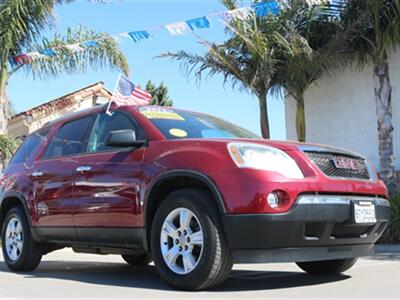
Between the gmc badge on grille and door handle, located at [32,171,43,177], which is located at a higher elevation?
door handle, located at [32,171,43,177]

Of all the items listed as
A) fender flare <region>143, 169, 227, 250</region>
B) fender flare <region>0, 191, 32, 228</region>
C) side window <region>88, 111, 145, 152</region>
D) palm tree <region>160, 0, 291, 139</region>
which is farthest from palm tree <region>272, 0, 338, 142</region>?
fender flare <region>143, 169, 227, 250</region>

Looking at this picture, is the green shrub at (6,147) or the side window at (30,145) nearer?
the side window at (30,145)

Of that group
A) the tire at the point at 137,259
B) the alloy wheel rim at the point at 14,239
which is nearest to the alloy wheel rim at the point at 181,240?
the tire at the point at 137,259

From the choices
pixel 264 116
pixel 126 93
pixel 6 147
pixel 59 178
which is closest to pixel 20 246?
pixel 59 178

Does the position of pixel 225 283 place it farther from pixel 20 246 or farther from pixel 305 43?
pixel 305 43

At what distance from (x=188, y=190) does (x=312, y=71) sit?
9514 mm

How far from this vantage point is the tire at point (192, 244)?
5.03 metres

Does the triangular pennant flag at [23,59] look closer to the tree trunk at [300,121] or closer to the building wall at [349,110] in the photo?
the tree trunk at [300,121]

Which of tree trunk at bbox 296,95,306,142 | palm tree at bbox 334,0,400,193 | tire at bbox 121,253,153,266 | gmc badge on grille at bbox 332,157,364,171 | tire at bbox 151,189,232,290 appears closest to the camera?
tire at bbox 151,189,232,290

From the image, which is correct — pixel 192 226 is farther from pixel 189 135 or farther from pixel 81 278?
pixel 81 278

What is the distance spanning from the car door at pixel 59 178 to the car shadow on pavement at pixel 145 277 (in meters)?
0.54

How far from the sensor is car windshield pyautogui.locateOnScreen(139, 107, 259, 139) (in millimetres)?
5945

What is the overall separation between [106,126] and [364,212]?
2810 mm

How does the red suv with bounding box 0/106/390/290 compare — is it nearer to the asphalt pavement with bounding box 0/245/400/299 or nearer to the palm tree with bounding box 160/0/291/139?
the asphalt pavement with bounding box 0/245/400/299
